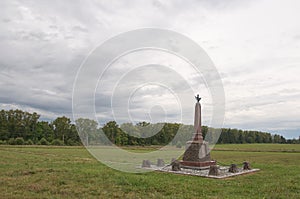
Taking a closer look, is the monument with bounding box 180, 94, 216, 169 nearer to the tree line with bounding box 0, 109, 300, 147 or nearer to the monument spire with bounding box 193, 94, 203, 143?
the monument spire with bounding box 193, 94, 203, 143

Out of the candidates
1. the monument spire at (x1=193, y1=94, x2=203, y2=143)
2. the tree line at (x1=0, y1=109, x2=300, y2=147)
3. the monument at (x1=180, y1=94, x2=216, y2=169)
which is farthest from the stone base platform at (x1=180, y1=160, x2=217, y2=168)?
the tree line at (x1=0, y1=109, x2=300, y2=147)

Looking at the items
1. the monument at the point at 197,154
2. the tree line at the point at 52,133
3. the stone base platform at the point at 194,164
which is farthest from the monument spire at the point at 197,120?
the tree line at the point at 52,133

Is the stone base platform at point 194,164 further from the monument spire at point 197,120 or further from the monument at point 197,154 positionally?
the monument spire at point 197,120

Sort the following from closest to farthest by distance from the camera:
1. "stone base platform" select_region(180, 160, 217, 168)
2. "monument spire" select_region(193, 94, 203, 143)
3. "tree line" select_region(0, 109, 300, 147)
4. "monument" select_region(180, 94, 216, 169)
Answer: "stone base platform" select_region(180, 160, 217, 168) → "monument" select_region(180, 94, 216, 169) → "monument spire" select_region(193, 94, 203, 143) → "tree line" select_region(0, 109, 300, 147)

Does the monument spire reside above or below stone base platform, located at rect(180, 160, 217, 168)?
above

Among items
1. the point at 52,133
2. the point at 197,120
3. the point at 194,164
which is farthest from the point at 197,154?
the point at 52,133

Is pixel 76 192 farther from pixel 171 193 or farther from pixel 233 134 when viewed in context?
pixel 233 134

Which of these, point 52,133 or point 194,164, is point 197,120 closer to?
point 194,164

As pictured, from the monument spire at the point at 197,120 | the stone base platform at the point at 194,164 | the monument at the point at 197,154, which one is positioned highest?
the monument spire at the point at 197,120

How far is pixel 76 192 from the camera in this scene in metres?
12.3

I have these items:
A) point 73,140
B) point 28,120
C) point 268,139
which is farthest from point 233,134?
point 28,120

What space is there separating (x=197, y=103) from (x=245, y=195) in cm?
1261

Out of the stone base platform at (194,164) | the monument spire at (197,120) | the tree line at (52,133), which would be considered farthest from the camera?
the tree line at (52,133)

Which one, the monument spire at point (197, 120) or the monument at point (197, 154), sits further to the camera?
the monument spire at point (197, 120)
